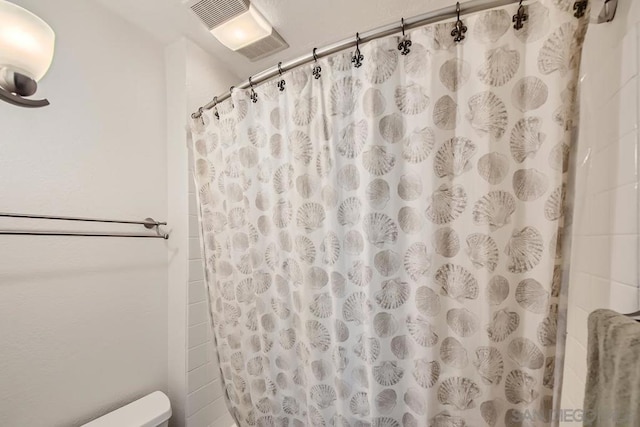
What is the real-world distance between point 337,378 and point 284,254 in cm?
48

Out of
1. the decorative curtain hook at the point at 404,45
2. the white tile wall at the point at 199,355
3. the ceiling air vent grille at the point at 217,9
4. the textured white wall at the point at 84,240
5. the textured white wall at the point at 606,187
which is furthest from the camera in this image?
the white tile wall at the point at 199,355

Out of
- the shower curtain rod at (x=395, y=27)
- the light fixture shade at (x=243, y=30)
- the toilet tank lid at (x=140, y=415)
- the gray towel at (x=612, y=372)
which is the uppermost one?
the light fixture shade at (x=243, y=30)

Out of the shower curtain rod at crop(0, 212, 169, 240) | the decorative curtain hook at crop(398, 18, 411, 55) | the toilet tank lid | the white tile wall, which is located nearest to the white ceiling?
the decorative curtain hook at crop(398, 18, 411, 55)

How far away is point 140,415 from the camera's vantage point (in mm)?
1002

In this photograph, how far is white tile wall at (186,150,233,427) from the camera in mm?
1208

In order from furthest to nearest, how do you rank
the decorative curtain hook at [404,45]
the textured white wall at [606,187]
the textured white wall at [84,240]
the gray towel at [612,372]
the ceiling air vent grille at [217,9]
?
the ceiling air vent grille at [217,9] < the textured white wall at [84,240] < the decorative curtain hook at [404,45] < the textured white wall at [606,187] < the gray towel at [612,372]

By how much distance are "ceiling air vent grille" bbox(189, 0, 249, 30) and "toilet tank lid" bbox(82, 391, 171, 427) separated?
1.77 m

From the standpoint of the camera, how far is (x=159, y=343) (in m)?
1.23

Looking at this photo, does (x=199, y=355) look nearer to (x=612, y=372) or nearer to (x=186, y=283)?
(x=186, y=283)

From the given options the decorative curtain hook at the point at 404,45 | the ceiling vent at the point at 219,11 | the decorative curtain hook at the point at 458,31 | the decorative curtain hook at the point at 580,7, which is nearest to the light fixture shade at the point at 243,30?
the ceiling vent at the point at 219,11

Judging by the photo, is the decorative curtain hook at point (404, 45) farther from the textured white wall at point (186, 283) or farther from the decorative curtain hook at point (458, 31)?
the textured white wall at point (186, 283)

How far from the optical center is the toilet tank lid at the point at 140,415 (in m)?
0.95

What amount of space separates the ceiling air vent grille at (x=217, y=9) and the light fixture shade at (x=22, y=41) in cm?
60

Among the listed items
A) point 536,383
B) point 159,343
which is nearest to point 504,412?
point 536,383
